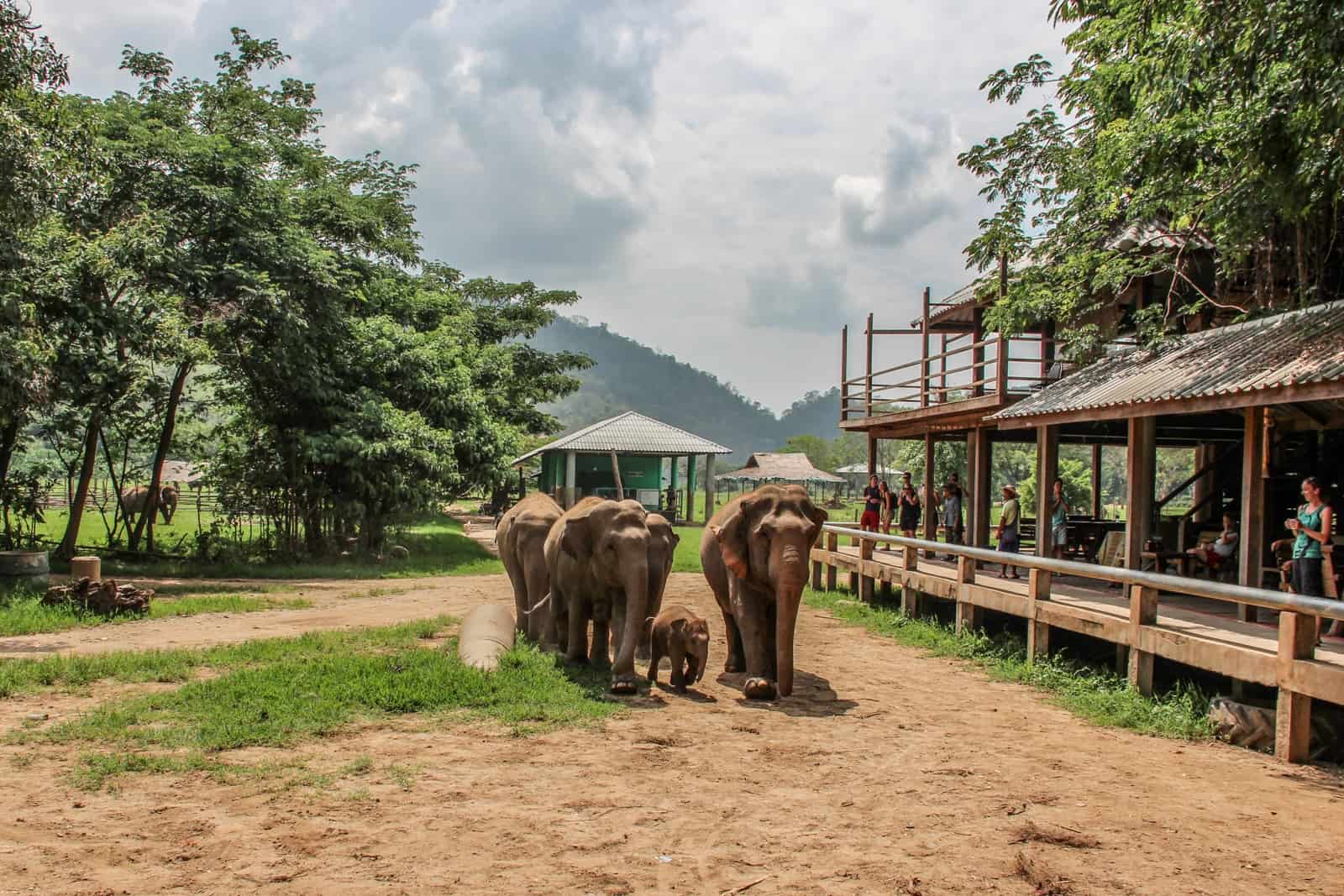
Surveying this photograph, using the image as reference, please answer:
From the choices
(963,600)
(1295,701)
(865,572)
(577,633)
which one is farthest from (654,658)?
(865,572)

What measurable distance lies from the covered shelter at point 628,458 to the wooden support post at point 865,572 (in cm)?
2075

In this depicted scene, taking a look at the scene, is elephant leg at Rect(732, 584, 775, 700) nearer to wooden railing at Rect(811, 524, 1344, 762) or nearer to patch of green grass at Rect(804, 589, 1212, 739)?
patch of green grass at Rect(804, 589, 1212, 739)

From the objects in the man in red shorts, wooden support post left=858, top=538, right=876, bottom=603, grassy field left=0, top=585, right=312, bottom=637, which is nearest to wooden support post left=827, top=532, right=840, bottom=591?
the man in red shorts

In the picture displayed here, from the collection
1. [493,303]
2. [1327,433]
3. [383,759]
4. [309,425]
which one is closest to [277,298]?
[309,425]

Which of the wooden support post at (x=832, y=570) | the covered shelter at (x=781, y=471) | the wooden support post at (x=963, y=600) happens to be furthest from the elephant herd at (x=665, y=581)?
the covered shelter at (x=781, y=471)

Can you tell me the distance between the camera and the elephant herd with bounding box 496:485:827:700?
823cm

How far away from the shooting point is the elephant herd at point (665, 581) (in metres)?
8.23

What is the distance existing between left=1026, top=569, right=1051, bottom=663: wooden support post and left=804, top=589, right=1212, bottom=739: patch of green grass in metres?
0.15

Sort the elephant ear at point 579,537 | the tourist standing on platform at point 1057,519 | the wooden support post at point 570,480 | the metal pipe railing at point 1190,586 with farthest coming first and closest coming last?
the wooden support post at point 570,480, the tourist standing on platform at point 1057,519, the elephant ear at point 579,537, the metal pipe railing at point 1190,586

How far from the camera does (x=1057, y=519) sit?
14.2 meters

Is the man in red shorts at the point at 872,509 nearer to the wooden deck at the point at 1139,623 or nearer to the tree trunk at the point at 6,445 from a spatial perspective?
the wooden deck at the point at 1139,623

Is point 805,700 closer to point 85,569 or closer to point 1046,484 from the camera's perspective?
point 1046,484

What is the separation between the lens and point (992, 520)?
3450 centimetres

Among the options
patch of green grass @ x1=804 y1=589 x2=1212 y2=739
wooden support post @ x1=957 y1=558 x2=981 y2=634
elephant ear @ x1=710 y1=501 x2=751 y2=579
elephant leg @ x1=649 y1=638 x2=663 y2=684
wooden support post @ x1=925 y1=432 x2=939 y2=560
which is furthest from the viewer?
wooden support post @ x1=925 y1=432 x2=939 y2=560
